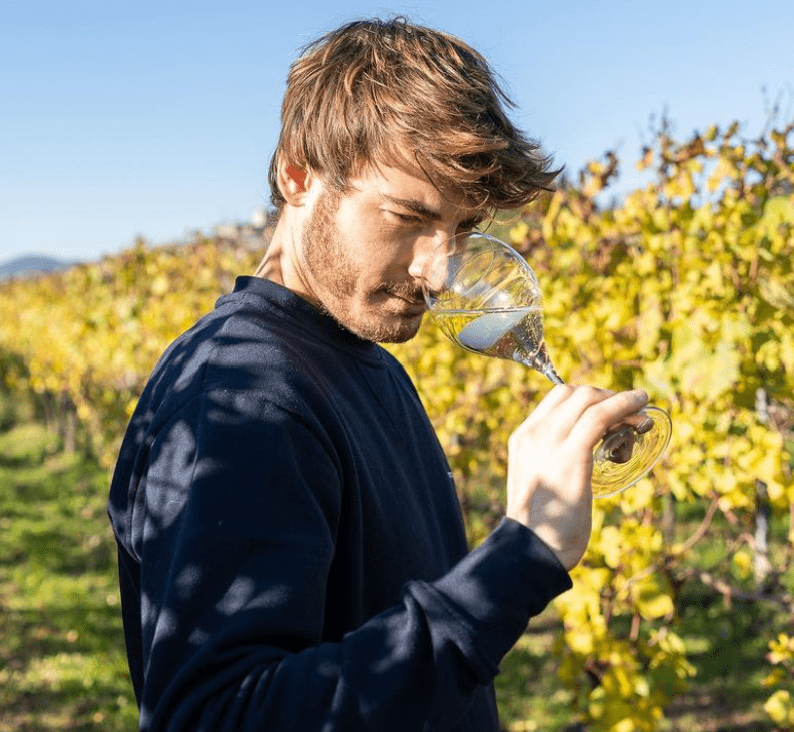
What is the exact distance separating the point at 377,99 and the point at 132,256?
7163mm

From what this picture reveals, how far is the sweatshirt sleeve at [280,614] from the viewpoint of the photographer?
0.88 m

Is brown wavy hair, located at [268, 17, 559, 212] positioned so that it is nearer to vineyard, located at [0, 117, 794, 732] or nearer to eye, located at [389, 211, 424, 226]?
eye, located at [389, 211, 424, 226]

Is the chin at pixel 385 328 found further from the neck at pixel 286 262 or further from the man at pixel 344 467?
the neck at pixel 286 262

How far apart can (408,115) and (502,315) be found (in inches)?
14.1

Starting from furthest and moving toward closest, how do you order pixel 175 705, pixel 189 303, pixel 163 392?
pixel 189 303
pixel 163 392
pixel 175 705

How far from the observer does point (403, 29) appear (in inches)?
61.6

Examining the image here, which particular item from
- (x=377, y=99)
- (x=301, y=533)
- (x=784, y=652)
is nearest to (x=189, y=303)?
(x=784, y=652)

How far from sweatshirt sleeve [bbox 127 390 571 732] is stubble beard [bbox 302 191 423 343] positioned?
16.5 inches

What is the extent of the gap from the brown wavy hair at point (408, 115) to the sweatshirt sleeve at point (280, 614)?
1.79ft

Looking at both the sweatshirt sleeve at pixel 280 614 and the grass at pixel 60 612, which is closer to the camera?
the sweatshirt sleeve at pixel 280 614

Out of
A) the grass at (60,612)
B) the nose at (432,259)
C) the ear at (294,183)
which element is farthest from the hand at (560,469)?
the grass at (60,612)

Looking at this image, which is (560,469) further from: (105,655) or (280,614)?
(105,655)

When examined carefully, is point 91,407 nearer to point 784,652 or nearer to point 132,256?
point 132,256

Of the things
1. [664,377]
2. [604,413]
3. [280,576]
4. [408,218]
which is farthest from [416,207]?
[664,377]
